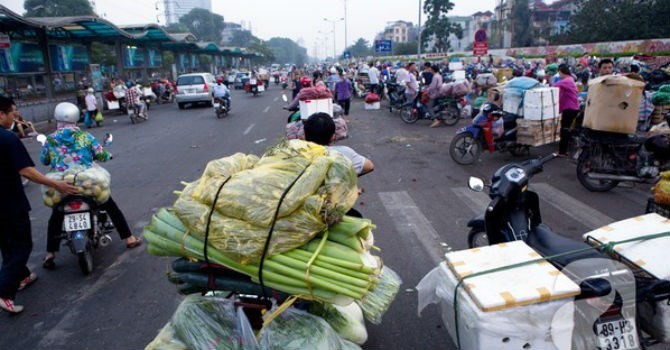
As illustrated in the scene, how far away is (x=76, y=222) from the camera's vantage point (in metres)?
4.38

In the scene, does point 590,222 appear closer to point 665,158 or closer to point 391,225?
point 665,158

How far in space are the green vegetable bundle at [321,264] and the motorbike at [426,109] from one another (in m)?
11.9

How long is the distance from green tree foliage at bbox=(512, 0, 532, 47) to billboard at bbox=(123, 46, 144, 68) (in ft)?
165

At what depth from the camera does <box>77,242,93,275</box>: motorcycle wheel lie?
4387mm

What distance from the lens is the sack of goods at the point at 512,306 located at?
2.09 metres

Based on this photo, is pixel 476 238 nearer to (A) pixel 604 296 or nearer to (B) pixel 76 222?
(A) pixel 604 296

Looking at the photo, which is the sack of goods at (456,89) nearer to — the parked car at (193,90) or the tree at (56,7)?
the parked car at (193,90)

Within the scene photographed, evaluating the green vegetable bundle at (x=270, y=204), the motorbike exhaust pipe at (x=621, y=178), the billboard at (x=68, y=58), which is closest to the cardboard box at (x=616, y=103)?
the motorbike exhaust pipe at (x=621, y=178)

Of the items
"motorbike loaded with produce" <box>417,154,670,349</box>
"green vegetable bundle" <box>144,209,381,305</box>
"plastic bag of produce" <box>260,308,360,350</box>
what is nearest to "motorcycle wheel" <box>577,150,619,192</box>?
"motorbike loaded with produce" <box>417,154,670,349</box>

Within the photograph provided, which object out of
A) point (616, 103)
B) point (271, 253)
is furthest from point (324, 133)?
point (616, 103)

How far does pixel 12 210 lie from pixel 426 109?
1212 cm

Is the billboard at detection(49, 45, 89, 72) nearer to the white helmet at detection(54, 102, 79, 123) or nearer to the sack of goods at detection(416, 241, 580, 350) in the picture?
the white helmet at detection(54, 102, 79, 123)

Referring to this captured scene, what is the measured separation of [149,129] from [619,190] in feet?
46.1

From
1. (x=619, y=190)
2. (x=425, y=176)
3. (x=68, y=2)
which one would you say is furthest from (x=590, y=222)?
(x=68, y=2)
